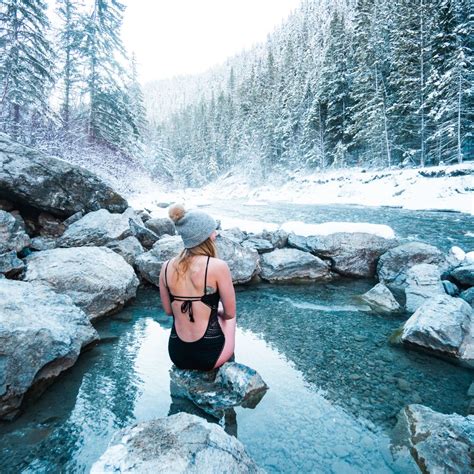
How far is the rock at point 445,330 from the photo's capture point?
353 centimetres

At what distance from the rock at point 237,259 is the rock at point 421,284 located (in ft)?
9.83

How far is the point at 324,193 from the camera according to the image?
3009 cm

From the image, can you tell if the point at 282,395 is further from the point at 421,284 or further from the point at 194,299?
the point at 421,284

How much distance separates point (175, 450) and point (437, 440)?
1879 millimetres

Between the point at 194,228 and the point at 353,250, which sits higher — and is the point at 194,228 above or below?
above

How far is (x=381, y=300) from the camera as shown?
17.3 feet

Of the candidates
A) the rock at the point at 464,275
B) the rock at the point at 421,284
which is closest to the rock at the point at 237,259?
the rock at the point at 421,284

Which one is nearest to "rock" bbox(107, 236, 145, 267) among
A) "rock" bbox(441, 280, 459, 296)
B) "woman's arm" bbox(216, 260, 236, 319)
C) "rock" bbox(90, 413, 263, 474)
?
"woman's arm" bbox(216, 260, 236, 319)

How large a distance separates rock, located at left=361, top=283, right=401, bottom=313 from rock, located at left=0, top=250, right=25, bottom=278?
558 cm

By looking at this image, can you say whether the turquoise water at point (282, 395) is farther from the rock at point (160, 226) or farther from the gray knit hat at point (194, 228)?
the rock at point (160, 226)

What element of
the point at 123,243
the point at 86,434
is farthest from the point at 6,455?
the point at 123,243

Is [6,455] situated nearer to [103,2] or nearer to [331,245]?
[331,245]

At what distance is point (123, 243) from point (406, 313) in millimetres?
5492

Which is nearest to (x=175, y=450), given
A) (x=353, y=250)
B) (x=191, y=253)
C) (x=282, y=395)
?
(x=191, y=253)
